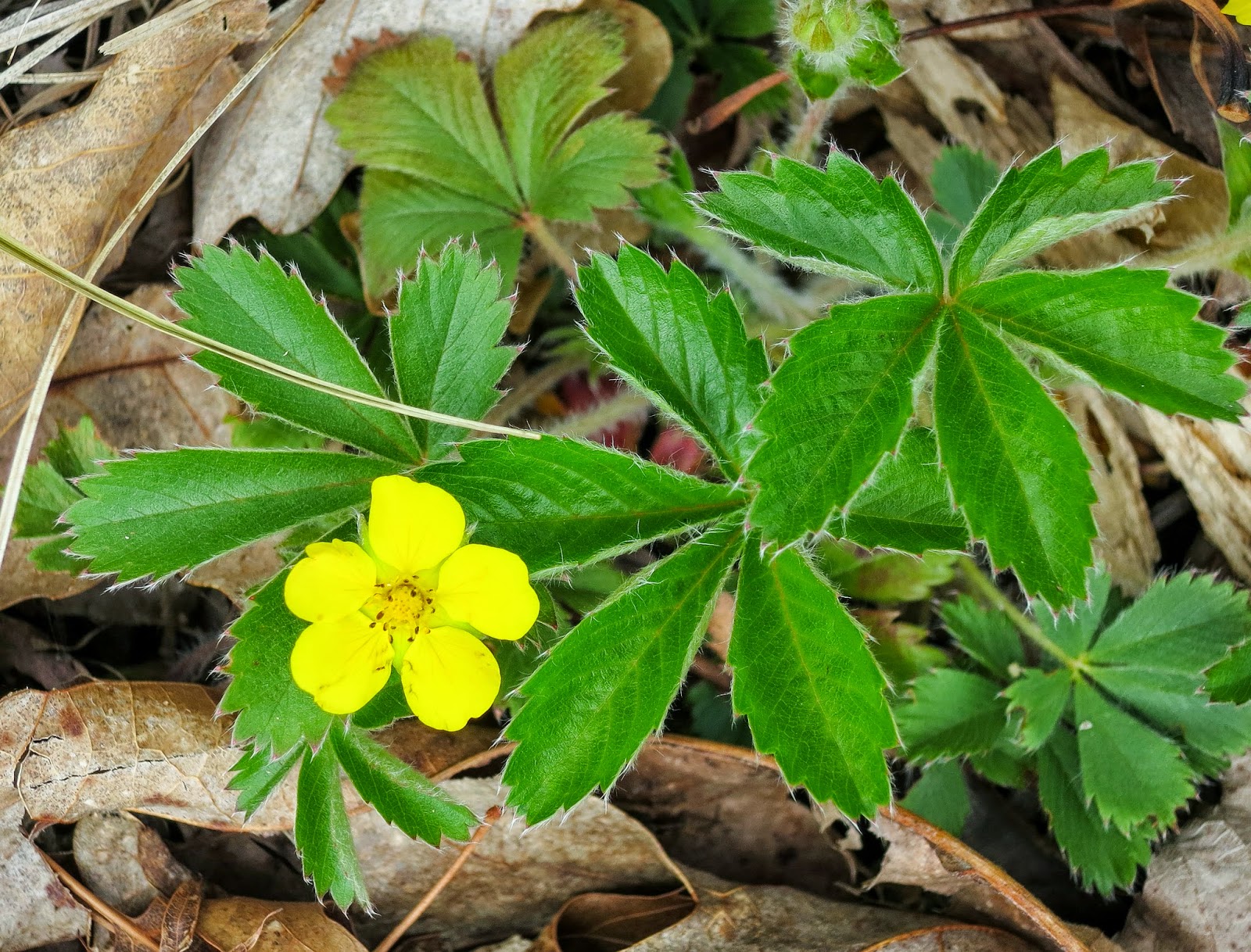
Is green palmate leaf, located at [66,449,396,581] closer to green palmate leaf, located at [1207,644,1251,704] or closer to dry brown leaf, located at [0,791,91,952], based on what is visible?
dry brown leaf, located at [0,791,91,952]

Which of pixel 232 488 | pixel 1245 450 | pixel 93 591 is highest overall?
pixel 232 488

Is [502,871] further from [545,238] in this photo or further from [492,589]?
[545,238]

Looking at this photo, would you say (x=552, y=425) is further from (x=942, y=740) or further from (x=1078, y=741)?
(x=1078, y=741)

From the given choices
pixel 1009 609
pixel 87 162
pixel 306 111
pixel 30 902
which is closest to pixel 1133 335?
pixel 1009 609

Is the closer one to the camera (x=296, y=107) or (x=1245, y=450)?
(x=1245, y=450)

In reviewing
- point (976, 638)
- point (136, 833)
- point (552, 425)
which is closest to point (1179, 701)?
point (976, 638)

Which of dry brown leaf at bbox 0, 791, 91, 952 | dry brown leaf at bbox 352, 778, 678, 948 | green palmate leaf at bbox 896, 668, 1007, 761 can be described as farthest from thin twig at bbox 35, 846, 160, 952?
green palmate leaf at bbox 896, 668, 1007, 761
